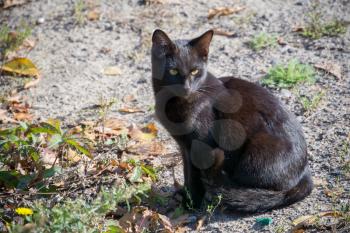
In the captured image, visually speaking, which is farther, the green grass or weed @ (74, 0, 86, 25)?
weed @ (74, 0, 86, 25)

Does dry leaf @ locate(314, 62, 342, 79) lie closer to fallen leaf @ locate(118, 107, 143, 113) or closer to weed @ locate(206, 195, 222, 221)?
fallen leaf @ locate(118, 107, 143, 113)

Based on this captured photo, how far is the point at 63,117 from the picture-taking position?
4.62 m

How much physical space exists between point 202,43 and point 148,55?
1.77m

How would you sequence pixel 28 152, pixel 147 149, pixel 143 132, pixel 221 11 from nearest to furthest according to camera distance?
pixel 28 152, pixel 147 149, pixel 143 132, pixel 221 11

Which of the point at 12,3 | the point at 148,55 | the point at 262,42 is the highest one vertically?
the point at 12,3

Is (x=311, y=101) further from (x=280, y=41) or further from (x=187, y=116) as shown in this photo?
(x=187, y=116)

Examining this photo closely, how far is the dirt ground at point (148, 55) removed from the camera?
4109mm

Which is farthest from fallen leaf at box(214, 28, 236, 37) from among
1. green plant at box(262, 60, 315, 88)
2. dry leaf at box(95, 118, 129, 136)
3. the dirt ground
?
dry leaf at box(95, 118, 129, 136)

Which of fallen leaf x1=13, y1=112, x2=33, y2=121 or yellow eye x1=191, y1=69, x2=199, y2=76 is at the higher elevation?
yellow eye x1=191, y1=69, x2=199, y2=76

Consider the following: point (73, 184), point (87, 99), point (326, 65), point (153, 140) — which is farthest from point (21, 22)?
point (326, 65)

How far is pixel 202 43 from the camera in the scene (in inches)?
140

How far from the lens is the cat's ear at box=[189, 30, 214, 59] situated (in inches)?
139

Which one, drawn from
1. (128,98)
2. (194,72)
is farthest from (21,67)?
(194,72)

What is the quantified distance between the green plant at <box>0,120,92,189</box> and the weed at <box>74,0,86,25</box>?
2.29m
